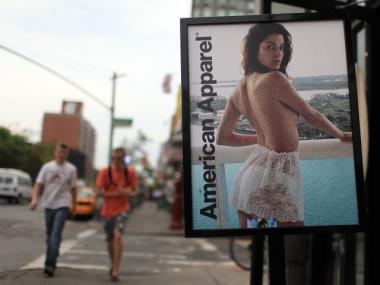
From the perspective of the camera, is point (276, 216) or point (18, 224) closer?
point (276, 216)

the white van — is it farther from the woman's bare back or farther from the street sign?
the street sign

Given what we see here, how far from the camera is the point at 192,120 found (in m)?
3.45

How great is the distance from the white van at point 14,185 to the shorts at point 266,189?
8.37 feet

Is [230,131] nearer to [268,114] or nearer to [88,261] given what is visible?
[268,114]

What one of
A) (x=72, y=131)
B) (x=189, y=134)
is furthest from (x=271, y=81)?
(x=72, y=131)

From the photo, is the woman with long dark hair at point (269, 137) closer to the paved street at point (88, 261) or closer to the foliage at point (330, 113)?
the foliage at point (330, 113)

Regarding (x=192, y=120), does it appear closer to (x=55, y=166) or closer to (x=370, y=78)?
(x=370, y=78)

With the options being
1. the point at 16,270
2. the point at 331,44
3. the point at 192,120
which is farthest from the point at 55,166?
the point at 331,44

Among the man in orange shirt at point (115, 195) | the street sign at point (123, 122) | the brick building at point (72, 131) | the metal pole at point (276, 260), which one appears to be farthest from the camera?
the street sign at point (123, 122)

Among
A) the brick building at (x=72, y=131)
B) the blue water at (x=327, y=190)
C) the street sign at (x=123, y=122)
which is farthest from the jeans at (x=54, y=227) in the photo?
the street sign at (x=123, y=122)

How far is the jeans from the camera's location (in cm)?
605

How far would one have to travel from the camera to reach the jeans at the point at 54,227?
238 inches

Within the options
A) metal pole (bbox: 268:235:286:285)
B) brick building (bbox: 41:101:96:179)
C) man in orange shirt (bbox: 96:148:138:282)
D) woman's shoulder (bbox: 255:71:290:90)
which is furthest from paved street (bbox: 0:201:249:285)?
woman's shoulder (bbox: 255:71:290:90)

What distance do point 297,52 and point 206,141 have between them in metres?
0.86
